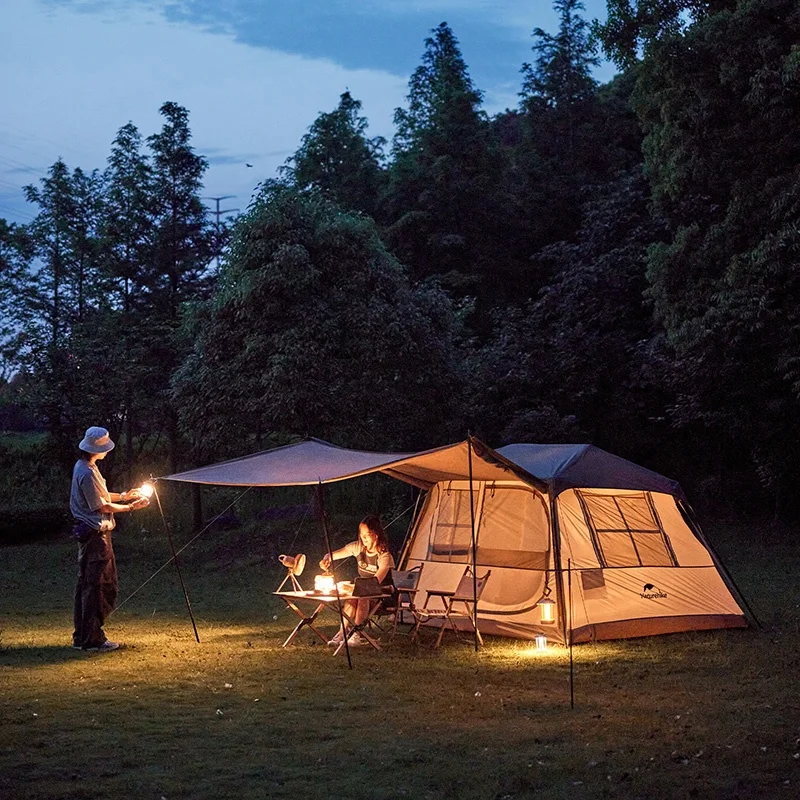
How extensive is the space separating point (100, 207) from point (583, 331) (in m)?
10.8

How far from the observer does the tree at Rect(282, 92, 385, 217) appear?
30.3 meters

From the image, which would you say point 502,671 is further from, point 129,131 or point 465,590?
point 129,131

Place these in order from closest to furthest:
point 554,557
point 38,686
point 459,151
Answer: point 38,686
point 554,557
point 459,151

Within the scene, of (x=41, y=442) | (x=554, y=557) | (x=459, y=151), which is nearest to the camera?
(x=554, y=557)

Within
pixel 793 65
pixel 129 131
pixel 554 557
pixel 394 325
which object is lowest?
pixel 554 557

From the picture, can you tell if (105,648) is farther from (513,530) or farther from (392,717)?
(513,530)

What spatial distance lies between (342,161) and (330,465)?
22.2 meters

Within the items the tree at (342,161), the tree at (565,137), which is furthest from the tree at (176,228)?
the tree at (565,137)

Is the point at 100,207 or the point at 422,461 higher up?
the point at 100,207

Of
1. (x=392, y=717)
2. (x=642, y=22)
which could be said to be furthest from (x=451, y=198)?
(x=392, y=717)

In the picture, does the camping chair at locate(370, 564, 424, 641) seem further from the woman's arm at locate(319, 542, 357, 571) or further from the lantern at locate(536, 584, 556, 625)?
the lantern at locate(536, 584, 556, 625)

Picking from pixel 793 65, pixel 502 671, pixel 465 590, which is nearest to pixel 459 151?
Result: pixel 793 65

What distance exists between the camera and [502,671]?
28.1ft

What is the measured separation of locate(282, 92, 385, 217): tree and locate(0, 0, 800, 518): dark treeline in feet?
0.24
